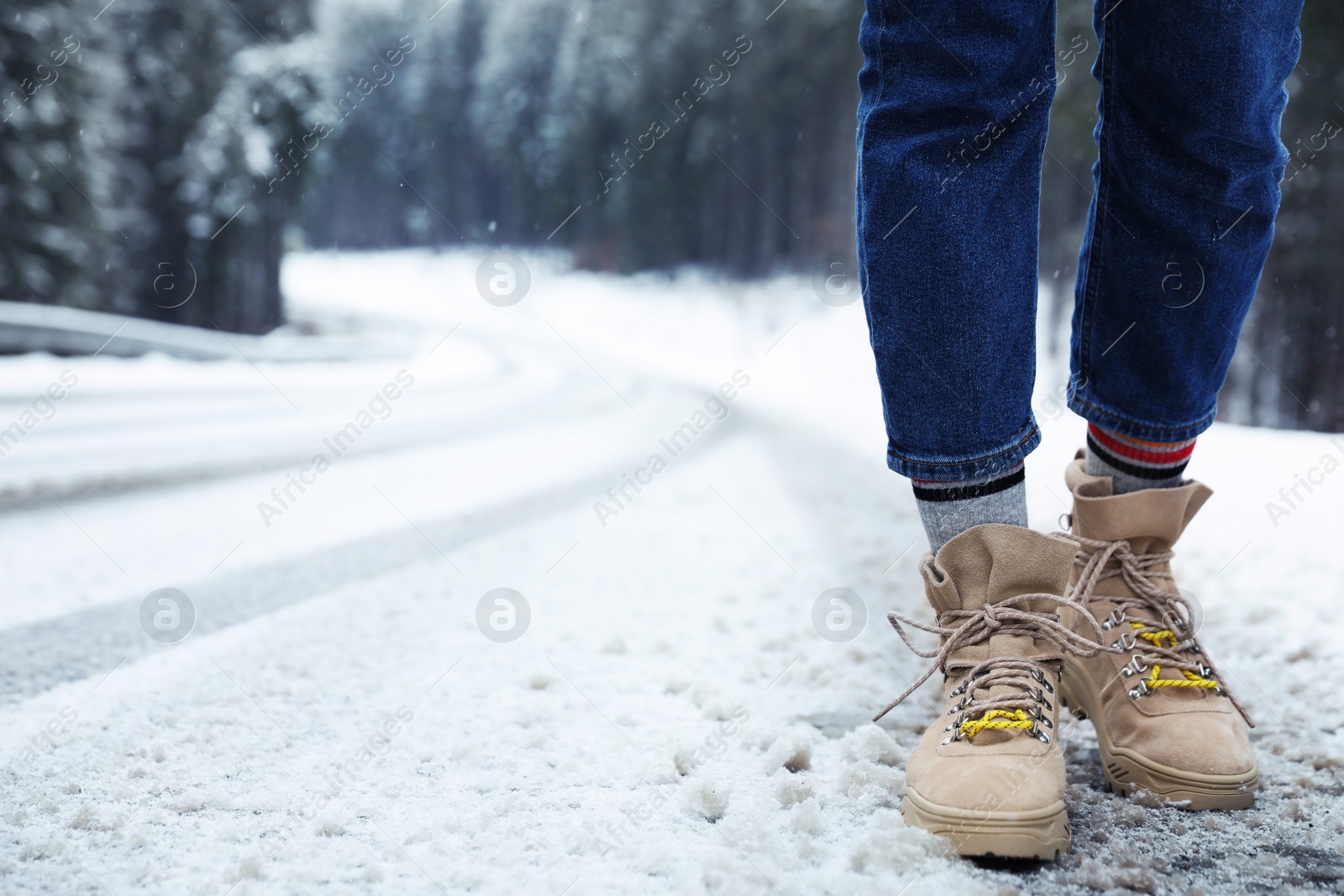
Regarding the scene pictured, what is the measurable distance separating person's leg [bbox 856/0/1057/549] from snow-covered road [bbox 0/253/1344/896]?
0.34 metres

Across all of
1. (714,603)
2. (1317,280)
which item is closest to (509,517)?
(714,603)

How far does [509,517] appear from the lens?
7.69 ft

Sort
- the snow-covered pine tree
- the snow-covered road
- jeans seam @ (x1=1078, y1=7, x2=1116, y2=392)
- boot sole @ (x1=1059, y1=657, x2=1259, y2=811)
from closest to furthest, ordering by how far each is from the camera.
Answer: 1. the snow-covered road
2. boot sole @ (x1=1059, y1=657, x2=1259, y2=811)
3. jeans seam @ (x1=1078, y1=7, x2=1116, y2=392)
4. the snow-covered pine tree

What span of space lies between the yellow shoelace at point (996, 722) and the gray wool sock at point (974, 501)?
178mm

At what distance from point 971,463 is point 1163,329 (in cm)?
32

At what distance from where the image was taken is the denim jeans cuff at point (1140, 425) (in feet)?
3.13

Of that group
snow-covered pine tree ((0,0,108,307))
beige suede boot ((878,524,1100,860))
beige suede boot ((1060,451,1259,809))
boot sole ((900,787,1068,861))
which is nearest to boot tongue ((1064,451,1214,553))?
beige suede boot ((1060,451,1259,809))

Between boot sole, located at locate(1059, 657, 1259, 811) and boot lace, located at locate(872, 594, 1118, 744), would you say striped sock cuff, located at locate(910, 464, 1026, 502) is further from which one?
boot sole, located at locate(1059, 657, 1259, 811)

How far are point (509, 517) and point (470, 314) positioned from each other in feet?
68.5

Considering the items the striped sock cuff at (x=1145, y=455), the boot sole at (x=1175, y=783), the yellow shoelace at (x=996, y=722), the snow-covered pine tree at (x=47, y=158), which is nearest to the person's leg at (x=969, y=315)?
the yellow shoelace at (x=996, y=722)

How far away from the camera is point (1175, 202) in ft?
2.96

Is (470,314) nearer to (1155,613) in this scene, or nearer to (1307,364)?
(1307,364)

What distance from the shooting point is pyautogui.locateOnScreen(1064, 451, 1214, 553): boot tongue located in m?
0.93

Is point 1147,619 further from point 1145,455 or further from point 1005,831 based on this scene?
point 1005,831
